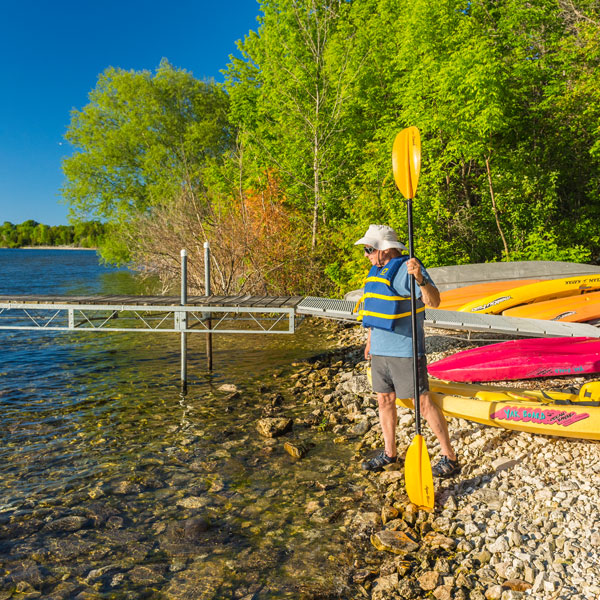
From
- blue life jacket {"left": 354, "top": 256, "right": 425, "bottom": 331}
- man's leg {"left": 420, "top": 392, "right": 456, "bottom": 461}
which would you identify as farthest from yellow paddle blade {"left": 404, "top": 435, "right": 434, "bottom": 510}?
blue life jacket {"left": 354, "top": 256, "right": 425, "bottom": 331}

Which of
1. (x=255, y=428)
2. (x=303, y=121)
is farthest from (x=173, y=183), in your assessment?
(x=255, y=428)

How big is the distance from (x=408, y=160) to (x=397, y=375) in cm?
199

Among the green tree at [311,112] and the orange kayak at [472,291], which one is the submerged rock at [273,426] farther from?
the green tree at [311,112]

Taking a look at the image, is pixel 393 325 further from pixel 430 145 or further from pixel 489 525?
pixel 430 145

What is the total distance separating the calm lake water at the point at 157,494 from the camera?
3.58 m

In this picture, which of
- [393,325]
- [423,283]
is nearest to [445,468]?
[393,325]

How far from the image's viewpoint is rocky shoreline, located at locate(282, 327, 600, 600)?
10.6 feet

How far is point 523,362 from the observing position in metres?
6.58

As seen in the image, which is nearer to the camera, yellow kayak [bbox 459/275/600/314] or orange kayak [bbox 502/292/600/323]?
orange kayak [bbox 502/292/600/323]

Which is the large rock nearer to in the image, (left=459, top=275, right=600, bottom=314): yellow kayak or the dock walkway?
the dock walkway

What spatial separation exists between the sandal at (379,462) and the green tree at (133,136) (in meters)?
27.4

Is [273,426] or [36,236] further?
[36,236]

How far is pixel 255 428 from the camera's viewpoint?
641cm

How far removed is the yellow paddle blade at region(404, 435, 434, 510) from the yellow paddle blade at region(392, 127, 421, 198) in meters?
2.23
